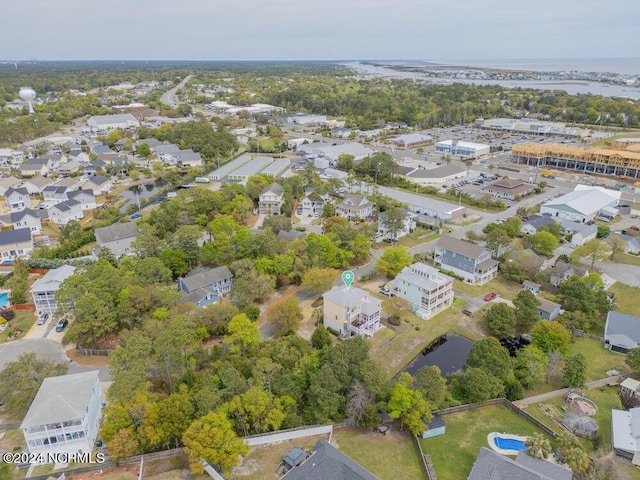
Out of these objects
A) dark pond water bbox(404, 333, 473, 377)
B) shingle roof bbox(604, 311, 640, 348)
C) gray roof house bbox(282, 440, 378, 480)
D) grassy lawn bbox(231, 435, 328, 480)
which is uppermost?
gray roof house bbox(282, 440, 378, 480)

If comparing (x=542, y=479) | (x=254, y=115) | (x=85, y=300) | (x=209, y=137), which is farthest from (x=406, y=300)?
(x=254, y=115)

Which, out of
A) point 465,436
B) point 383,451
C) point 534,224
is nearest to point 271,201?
point 534,224

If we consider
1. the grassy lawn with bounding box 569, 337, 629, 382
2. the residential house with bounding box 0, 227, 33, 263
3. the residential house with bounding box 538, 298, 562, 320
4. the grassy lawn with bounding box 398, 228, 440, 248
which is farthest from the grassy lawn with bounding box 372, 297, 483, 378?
the residential house with bounding box 0, 227, 33, 263

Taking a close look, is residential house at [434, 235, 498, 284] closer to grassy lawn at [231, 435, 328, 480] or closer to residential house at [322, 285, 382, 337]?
residential house at [322, 285, 382, 337]

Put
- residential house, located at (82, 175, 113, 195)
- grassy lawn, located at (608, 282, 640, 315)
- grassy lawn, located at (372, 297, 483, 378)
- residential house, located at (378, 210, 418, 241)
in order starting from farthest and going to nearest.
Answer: residential house, located at (82, 175, 113, 195) → residential house, located at (378, 210, 418, 241) → grassy lawn, located at (608, 282, 640, 315) → grassy lawn, located at (372, 297, 483, 378)

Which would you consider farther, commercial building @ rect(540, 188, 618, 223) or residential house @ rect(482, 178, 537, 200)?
residential house @ rect(482, 178, 537, 200)

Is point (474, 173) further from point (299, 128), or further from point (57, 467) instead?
point (57, 467)

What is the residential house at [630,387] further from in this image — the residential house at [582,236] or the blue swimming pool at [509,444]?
the residential house at [582,236]
